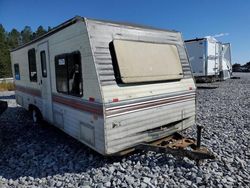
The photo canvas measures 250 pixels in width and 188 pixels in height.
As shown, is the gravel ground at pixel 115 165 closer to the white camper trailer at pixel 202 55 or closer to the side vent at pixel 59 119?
the side vent at pixel 59 119

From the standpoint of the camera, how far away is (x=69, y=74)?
4758 millimetres

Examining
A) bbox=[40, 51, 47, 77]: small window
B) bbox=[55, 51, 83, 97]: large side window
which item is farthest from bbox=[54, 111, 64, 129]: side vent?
bbox=[40, 51, 47, 77]: small window

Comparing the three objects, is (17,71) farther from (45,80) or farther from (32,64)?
(45,80)

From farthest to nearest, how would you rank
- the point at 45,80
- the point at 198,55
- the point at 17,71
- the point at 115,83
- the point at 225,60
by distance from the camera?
1. the point at 225,60
2. the point at 198,55
3. the point at 17,71
4. the point at 45,80
5. the point at 115,83

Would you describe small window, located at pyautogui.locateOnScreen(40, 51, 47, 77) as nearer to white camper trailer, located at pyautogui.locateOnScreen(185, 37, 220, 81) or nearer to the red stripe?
the red stripe

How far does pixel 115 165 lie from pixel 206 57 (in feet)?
41.4

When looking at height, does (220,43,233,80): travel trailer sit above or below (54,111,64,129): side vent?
above

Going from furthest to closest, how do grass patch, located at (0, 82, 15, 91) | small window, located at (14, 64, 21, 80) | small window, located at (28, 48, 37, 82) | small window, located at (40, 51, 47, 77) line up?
grass patch, located at (0, 82, 15, 91) < small window, located at (14, 64, 21, 80) < small window, located at (28, 48, 37, 82) < small window, located at (40, 51, 47, 77)

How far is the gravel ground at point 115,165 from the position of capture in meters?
3.70

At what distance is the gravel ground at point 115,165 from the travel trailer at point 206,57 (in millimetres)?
9624

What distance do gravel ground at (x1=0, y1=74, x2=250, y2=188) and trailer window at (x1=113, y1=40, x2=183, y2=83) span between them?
156cm

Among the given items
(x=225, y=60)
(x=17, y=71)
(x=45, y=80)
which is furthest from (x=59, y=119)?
(x=225, y=60)

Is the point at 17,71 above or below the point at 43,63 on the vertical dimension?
below

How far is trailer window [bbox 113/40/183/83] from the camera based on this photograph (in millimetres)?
4176
